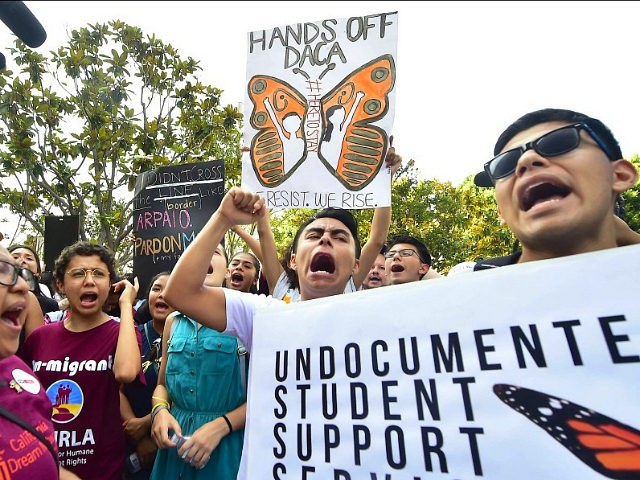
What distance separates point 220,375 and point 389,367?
1.15 meters

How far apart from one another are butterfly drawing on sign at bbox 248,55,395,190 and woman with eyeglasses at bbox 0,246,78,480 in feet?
5.56

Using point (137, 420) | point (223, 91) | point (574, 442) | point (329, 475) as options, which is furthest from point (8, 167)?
point (574, 442)

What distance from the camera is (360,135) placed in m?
2.92

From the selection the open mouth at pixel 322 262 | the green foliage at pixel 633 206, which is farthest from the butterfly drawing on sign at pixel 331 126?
the green foliage at pixel 633 206

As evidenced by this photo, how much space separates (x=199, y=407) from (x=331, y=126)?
6.04 feet

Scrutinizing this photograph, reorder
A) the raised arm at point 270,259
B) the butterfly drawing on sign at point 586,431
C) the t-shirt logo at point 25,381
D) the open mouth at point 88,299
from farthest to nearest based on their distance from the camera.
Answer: the raised arm at point 270,259 → the open mouth at point 88,299 → the t-shirt logo at point 25,381 → the butterfly drawing on sign at point 586,431

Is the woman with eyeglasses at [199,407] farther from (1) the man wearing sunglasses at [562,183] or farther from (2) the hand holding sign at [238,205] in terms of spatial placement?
(1) the man wearing sunglasses at [562,183]

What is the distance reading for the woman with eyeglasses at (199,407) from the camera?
2150mm

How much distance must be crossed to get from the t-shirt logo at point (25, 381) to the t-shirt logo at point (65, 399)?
2.58 feet

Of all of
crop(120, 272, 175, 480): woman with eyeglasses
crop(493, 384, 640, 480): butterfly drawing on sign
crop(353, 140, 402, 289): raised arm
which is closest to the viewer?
crop(493, 384, 640, 480): butterfly drawing on sign

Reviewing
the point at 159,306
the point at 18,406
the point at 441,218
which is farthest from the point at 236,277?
the point at 441,218

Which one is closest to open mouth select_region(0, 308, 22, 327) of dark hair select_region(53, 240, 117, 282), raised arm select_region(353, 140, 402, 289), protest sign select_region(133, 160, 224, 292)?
dark hair select_region(53, 240, 117, 282)

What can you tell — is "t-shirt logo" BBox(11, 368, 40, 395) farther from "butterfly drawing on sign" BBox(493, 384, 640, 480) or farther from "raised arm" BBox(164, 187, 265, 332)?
"butterfly drawing on sign" BBox(493, 384, 640, 480)

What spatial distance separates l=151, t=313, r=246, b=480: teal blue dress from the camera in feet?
7.23
